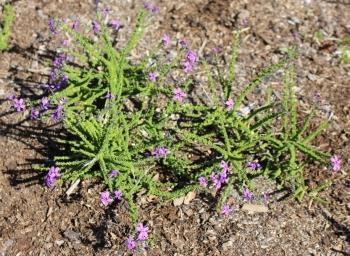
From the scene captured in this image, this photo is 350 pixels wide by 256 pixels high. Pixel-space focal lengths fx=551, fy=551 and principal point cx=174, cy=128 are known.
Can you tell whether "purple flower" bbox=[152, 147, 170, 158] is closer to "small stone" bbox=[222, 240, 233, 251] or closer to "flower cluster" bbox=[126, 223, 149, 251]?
"flower cluster" bbox=[126, 223, 149, 251]

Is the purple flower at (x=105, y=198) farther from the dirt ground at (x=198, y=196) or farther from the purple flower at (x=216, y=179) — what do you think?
the purple flower at (x=216, y=179)

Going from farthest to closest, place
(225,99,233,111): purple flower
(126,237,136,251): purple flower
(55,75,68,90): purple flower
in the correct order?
1. (55,75,68,90): purple flower
2. (225,99,233,111): purple flower
3. (126,237,136,251): purple flower

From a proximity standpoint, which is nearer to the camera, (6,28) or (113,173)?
(113,173)

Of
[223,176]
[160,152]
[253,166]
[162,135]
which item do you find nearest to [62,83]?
[162,135]

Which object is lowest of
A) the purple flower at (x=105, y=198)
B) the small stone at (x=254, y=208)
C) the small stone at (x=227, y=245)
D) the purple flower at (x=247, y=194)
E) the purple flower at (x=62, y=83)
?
the small stone at (x=227, y=245)

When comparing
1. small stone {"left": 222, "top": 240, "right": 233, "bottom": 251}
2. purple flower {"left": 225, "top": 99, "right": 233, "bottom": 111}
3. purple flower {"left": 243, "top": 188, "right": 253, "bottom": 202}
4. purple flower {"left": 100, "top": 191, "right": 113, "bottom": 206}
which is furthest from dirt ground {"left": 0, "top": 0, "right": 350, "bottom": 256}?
purple flower {"left": 225, "top": 99, "right": 233, "bottom": 111}

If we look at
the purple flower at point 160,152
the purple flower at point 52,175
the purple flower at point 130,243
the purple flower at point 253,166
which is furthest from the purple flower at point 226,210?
the purple flower at point 52,175

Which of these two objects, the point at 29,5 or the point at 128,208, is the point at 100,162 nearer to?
the point at 128,208

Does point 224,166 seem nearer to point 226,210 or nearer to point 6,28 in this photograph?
point 226,210
